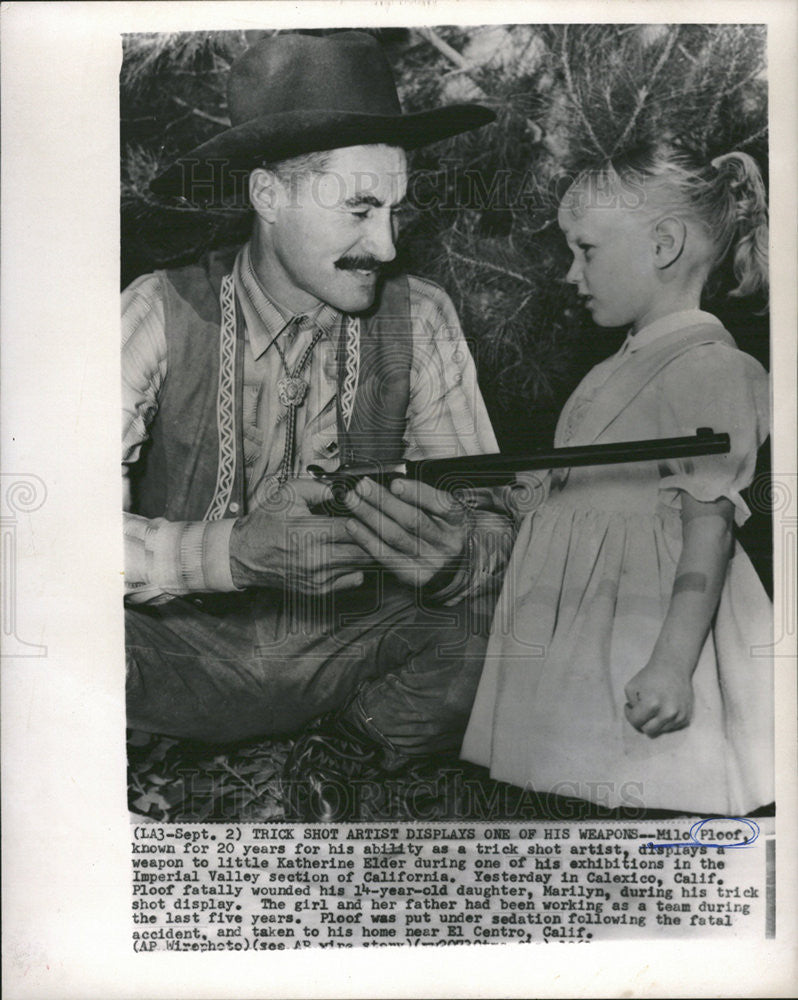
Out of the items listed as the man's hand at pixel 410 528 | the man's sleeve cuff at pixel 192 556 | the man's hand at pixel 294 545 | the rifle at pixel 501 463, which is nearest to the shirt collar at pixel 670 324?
the rifle at pixel 501 463

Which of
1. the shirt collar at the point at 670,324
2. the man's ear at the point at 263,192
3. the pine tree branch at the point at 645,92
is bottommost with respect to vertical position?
the shirt collar at the point at 670,324

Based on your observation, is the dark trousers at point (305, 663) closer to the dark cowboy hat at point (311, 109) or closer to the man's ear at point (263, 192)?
the man's ear at point (263, 192)

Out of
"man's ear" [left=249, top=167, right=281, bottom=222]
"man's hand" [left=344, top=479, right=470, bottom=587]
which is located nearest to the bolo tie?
"man's hand" [left=344, top=479, right=470, bottom=587]

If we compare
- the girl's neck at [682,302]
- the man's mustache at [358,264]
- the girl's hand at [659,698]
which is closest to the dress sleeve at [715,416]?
the girl's neck at [682,302]

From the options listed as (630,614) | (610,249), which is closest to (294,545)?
(630,614)

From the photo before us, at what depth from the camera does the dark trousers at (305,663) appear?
2334mm

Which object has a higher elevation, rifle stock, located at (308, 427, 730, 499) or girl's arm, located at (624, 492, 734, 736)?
rifle stock, located at (308, 427, 730, 499)

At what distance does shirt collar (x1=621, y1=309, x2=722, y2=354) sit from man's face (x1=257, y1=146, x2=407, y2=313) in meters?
0.61

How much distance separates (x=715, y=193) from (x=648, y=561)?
874mm

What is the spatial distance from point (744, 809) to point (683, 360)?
3.43 feet

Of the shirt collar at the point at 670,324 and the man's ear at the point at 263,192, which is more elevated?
the man's ear at the point at 263,192

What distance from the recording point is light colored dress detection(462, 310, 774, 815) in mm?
2301

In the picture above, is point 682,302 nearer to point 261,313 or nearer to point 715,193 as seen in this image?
point 715,193

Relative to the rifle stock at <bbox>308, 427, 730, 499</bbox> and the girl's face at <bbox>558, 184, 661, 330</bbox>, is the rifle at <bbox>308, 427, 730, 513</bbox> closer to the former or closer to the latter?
the rifle stock at <bbox>308, 427, 730, 499</bbox>
